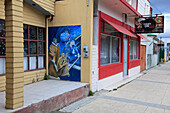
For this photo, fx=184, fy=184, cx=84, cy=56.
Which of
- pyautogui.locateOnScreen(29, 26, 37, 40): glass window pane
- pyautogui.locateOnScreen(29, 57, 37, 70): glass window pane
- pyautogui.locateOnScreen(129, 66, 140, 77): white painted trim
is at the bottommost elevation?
pyautogui.locateOnScreen(129, 66, 140, 77): white painted trim

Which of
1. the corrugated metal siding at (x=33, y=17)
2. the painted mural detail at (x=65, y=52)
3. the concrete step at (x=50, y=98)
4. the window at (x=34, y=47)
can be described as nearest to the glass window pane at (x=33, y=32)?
the window at (x=34, y=47)

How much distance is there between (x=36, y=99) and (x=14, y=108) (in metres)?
0.86

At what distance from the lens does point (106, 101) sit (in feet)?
21.8

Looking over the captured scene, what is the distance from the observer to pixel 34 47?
25.1 ft

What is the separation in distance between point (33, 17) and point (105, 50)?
13.2 ft

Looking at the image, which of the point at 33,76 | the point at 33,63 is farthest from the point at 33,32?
the point at 33,76

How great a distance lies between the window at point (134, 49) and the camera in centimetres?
1439

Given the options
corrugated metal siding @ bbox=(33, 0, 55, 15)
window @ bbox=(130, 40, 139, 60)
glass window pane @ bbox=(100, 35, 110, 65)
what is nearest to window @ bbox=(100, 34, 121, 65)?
glass window pane @ bbox=(100, 35, 110, 65)

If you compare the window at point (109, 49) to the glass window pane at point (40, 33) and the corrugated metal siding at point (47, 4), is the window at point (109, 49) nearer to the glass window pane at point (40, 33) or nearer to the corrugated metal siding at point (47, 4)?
the corrugated metal siding at point (47, 4)

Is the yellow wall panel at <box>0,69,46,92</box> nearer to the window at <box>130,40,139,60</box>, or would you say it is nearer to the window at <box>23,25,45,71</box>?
the window at <box>23,25,45,71</box>

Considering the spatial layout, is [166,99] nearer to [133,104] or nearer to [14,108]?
[133,104]

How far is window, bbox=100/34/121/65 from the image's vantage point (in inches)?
364

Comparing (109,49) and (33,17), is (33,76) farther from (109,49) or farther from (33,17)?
(109,49)

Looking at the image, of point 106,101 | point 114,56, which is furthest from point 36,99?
point 114,56
